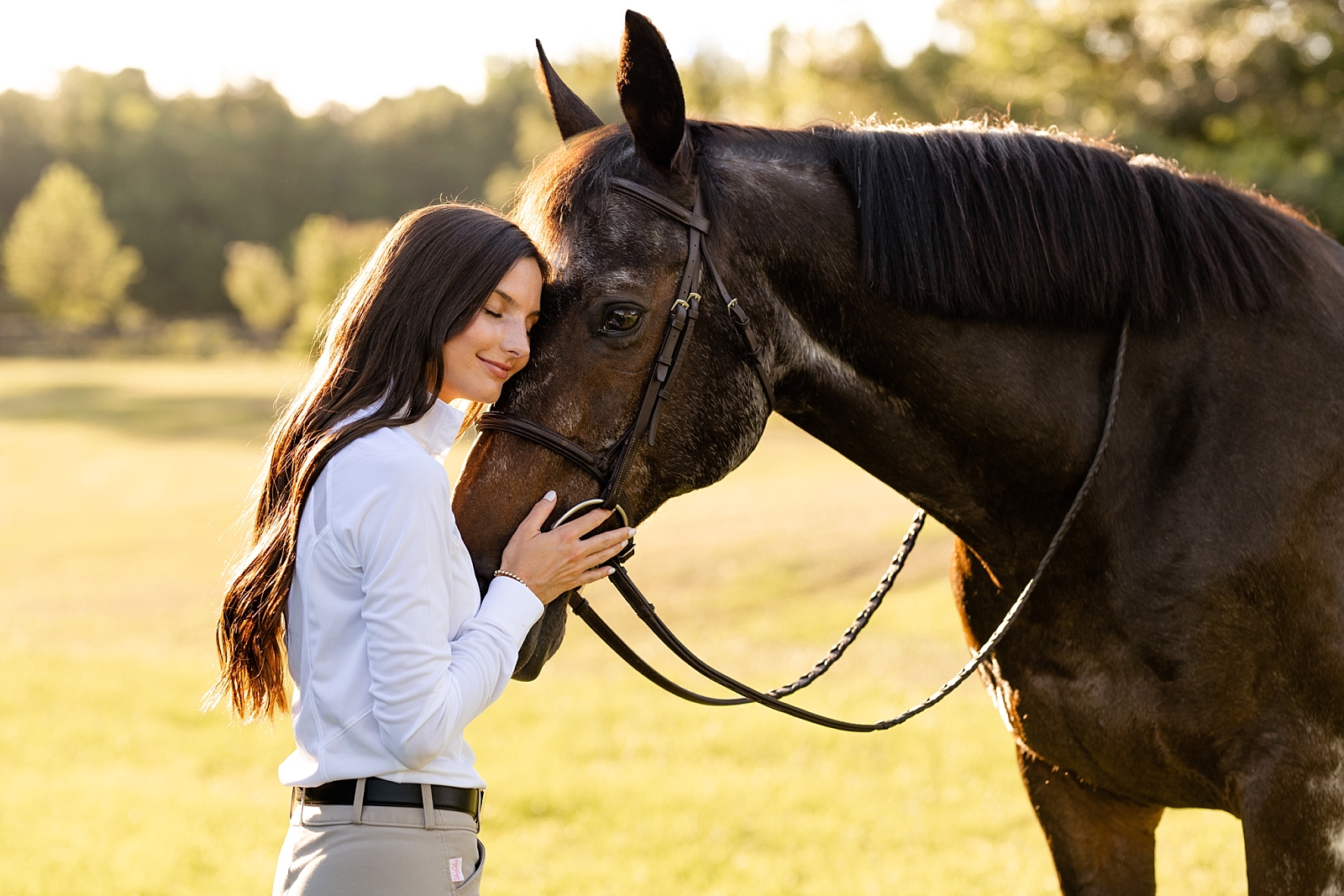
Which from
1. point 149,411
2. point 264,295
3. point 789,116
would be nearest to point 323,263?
point 264,295

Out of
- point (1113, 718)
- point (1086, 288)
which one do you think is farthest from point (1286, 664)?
point (1086, 288)

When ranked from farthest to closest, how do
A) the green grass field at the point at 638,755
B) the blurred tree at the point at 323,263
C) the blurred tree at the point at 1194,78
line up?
the blurred tree at the point at 323,263 → the blurred tree at the point at 1194,78 → the green grass field at the point at 638,755

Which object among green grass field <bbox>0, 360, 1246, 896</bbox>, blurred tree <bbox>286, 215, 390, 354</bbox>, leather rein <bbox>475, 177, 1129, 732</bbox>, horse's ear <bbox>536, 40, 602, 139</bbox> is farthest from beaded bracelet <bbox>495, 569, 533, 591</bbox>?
blurred tree <bbox>286, 215, 390, 354</bbox>

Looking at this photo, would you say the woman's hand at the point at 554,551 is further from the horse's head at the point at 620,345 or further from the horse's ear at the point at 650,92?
the horse's ear at the point at 650,92

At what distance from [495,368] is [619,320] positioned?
266 mm

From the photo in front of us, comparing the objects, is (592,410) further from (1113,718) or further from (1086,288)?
(1113,718)

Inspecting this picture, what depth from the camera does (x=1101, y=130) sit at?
21234mm

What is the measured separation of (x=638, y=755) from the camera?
6.77 meters

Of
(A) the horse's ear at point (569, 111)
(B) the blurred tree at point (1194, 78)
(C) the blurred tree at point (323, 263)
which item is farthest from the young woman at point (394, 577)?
(C) the blurred tree at point (323, 263)

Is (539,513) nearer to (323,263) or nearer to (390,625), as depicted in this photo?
(390,625)

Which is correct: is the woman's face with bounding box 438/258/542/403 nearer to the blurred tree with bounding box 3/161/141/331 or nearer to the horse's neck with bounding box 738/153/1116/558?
the horse's neck with bounding box 738/153/1116/558

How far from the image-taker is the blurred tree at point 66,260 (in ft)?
178

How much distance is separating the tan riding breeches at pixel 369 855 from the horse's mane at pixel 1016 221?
3.94ft

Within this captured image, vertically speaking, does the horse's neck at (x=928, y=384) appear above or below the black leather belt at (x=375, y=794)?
above
